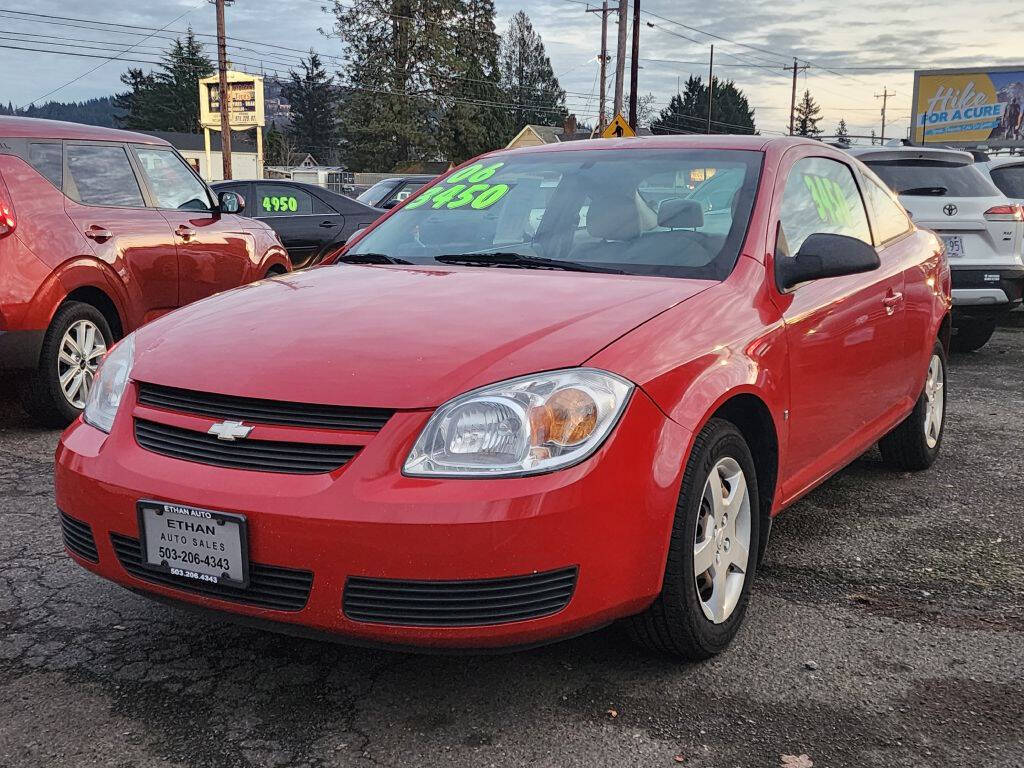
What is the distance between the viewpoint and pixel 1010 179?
35.3 ft

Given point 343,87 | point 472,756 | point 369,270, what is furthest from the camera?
point 343,87

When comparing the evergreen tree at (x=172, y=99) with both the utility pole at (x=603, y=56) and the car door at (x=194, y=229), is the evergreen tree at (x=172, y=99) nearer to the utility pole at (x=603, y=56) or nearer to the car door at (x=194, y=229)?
the utility pole at (x=603, y=56)

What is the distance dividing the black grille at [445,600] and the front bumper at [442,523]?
18mm

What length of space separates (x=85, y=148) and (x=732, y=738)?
546cm

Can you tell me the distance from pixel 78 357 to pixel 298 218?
6.76 m

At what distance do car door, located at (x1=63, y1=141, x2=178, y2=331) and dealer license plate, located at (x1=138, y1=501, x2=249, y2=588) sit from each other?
4016 millimetres

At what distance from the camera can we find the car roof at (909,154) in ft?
28.0

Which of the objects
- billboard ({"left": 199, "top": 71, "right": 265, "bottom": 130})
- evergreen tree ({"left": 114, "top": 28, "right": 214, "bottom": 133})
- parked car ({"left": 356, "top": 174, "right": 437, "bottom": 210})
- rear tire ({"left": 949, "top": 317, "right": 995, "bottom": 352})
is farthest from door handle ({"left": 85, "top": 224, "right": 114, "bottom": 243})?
evergreen tree ({"left": 114, "top": 28, "right": 214, "bottom": 133})

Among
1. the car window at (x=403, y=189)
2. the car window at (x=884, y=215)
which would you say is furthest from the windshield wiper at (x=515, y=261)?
the car window at (x=403, y=189)

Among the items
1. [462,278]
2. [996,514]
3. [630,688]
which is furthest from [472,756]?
[996,514]

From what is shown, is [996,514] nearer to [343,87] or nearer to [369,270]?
[369,270]

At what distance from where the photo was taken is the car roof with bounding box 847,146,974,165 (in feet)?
28.0

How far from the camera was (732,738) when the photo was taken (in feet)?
8.41

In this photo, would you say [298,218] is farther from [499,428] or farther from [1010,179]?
[499,428]
